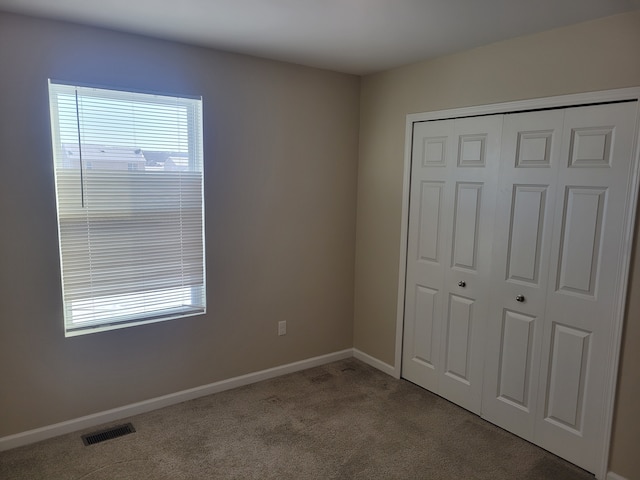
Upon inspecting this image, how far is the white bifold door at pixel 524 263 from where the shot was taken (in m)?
2.35

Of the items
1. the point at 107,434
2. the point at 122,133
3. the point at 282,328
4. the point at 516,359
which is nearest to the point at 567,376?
the point at 516,359

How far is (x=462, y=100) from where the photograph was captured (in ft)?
9.66

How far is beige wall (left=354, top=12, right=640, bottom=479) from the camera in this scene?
2.25 metres

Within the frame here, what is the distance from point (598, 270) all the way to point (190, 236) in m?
2.49

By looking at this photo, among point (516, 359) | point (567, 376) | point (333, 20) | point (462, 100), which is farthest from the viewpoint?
point (462, 100)

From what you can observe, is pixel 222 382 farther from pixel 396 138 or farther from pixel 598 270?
pixel 598 270

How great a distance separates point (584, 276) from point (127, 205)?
2.72m

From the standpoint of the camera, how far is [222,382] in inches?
130

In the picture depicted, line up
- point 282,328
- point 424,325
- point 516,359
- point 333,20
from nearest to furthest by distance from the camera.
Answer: point 333,20
point 516,359
point 424,325
point 282,328

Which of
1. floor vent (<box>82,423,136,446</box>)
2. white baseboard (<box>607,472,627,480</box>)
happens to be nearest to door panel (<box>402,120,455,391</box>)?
white baseboard (<box>607,472,627,480</box>)

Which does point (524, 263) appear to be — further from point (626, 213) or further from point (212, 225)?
point (212, 225)

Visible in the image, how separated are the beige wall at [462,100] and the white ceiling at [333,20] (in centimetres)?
12

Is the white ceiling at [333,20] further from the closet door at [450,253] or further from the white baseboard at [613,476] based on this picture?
the white baseboard at [613,476]

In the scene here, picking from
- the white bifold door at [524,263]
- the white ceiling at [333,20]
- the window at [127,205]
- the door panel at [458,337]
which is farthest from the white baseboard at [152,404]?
the white ceiling at [333,20]
